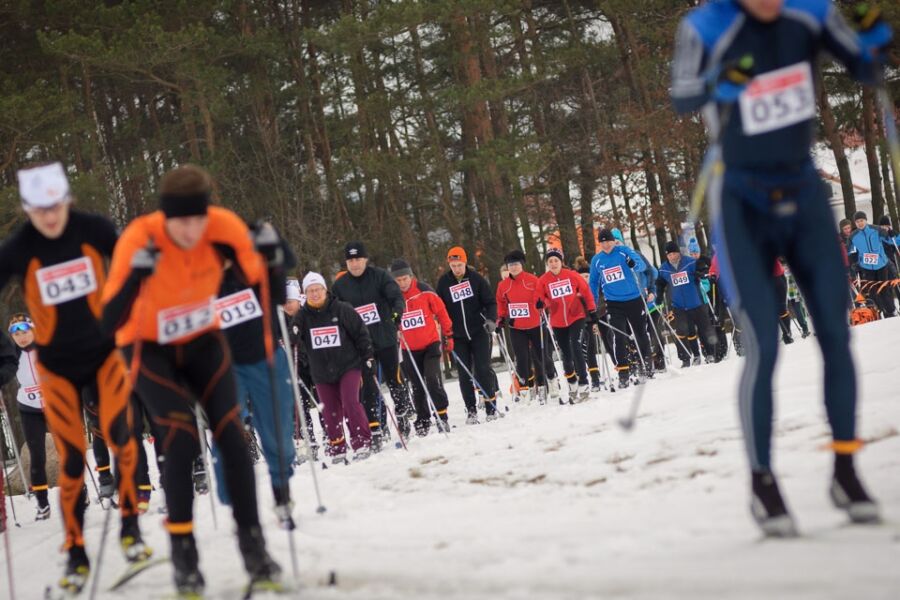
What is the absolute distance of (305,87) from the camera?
31625 millimetres

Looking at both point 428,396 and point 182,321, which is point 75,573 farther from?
point 428,396

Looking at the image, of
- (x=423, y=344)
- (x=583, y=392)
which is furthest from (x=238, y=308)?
(x=583, y=392)

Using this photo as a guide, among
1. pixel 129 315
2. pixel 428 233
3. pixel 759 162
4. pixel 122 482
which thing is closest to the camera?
pixel 759 162

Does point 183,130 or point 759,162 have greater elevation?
point 183,130

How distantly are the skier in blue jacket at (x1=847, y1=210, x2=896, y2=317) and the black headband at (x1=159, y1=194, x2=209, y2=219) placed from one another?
1581 centimetres

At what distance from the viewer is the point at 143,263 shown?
4734mm

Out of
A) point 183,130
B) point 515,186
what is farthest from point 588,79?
point 183,130

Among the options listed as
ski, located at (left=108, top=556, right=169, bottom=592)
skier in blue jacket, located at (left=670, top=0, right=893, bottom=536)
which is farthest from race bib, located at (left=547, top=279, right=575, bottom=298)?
skier in blue jacket, located at (left=670, top=0, right=893, bottom=536)

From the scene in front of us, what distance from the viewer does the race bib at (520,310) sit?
15.4 metres

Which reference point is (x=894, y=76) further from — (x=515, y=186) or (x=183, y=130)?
(x=183, y=130)

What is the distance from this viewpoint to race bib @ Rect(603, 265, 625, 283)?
51.3ft

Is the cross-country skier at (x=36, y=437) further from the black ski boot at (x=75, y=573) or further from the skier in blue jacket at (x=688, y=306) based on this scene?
the skier in blue jacket at (x=688, y=306)

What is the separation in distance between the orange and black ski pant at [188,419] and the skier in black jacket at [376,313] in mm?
7731

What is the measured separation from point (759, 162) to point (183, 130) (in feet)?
95.2
